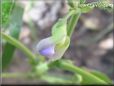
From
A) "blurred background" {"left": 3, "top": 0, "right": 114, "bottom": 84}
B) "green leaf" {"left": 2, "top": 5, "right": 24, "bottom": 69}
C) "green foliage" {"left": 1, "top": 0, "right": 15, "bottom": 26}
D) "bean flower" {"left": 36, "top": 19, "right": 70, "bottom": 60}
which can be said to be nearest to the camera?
"bean flower" {"left": 36, "top": 19, "right": 70, "bottom": 60}

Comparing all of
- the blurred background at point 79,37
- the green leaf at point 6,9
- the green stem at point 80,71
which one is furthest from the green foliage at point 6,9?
the blurred background at point 79,37

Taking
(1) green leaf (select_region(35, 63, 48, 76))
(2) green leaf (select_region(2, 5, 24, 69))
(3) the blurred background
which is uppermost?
(3) the blurred background

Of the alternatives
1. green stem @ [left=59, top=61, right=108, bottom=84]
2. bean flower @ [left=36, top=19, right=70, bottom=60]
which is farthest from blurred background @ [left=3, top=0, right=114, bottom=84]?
bean flower @ [left=36, top=19, right=70, bottom=60]

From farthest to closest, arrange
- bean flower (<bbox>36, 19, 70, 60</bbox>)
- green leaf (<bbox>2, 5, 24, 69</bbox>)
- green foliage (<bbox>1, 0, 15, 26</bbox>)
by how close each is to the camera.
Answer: green leaf (<bbox>2, 5, 24, 69</bbox>) → green foliage (<bbox>1, 0, 15, 26</bbox>) → bean flower (<bbox>36, 19, 70, 60</bbox>)

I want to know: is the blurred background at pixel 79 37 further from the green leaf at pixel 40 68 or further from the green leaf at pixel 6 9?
the green leaf at pixel 6 9

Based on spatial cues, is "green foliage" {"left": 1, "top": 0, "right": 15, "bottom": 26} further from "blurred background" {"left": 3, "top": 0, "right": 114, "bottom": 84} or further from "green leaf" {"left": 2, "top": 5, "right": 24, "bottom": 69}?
"blurred background" {"left": 3, "top": 0, "right": 114, "bottom": 84}

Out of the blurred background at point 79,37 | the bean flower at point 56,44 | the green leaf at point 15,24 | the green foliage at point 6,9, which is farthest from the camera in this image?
the blurred background at point 79,37

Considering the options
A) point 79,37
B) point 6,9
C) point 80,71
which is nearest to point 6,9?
point 6,9

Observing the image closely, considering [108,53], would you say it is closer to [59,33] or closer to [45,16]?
[45,16]
